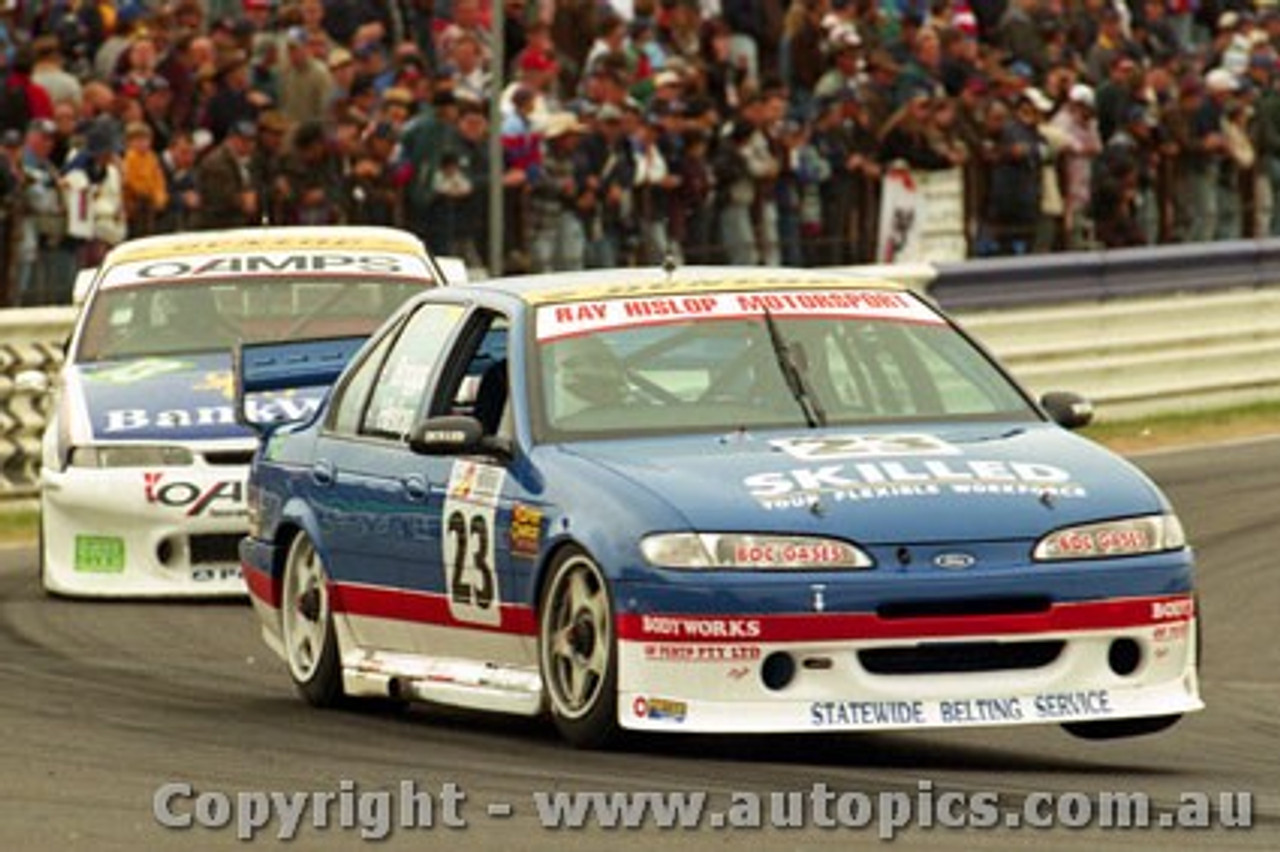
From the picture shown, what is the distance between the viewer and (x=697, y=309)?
10398mm

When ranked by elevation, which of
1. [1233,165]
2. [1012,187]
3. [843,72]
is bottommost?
[1233,165]

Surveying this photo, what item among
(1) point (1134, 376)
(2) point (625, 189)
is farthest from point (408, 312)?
(1) point (1134, 376)

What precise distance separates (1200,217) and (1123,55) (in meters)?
2.35

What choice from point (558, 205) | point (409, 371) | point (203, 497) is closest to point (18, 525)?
point (203, 497)

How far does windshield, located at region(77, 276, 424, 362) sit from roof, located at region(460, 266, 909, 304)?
5.39m

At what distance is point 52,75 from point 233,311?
15.9 ft

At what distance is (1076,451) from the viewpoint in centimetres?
974

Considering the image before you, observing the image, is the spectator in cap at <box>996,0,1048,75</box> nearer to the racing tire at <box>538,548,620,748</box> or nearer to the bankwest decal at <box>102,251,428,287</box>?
the bankwest decal at <box>102,251,428,287</box>

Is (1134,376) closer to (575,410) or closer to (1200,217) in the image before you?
(1200,217)

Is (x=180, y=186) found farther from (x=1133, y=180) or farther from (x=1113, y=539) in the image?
(x=1113, y=539)

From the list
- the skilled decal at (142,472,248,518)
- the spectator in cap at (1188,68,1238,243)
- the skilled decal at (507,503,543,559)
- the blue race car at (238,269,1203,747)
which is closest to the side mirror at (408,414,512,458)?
the blue race car at (238,269,1203,747)

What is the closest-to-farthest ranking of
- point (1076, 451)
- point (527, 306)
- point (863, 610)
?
point (863, 610), point (1076, 451), point (527, 306)

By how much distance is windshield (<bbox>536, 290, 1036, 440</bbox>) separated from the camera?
10055 millimetres

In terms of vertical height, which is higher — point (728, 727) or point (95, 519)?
point (728, 727)
